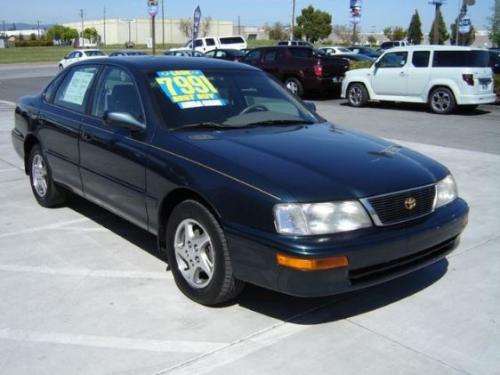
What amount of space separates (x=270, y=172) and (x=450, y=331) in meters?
1.44

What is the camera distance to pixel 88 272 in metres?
4.41

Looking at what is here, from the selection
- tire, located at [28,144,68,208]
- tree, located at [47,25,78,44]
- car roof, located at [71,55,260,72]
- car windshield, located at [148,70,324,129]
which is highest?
tree, located at [47,25,78,44]

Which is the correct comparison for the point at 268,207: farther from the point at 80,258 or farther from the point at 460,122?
the point at 460,122

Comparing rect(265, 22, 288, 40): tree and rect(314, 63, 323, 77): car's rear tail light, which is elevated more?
rect(265, 22, 288, 40): tree

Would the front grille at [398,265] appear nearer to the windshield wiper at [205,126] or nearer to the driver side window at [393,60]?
the windshield wiper at [205,126]

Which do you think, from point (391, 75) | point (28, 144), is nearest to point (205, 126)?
point (28, 144)

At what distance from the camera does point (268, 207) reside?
3236 mm

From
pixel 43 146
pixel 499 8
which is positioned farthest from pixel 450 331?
pixel 499 8

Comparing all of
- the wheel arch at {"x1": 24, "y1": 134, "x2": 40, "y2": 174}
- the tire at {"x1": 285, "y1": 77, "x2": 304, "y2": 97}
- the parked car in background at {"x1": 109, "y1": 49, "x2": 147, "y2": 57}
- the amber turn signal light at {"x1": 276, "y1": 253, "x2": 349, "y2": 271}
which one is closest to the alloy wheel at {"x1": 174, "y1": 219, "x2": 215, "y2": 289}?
the amber turn signal light at {"x1": 276, "y1": 253, "x2": 349, "y2": 271}

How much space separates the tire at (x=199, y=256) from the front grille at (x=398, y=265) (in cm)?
75

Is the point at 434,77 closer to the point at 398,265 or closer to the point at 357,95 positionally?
the point at 357,95

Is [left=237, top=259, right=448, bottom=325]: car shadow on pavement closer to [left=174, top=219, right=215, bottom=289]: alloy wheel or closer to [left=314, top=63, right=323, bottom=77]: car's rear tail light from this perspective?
[left=174, top=219, right=215, bottom=289]: alloy wheel

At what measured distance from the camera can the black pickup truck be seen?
1820 centimetres

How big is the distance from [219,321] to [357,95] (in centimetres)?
1406
